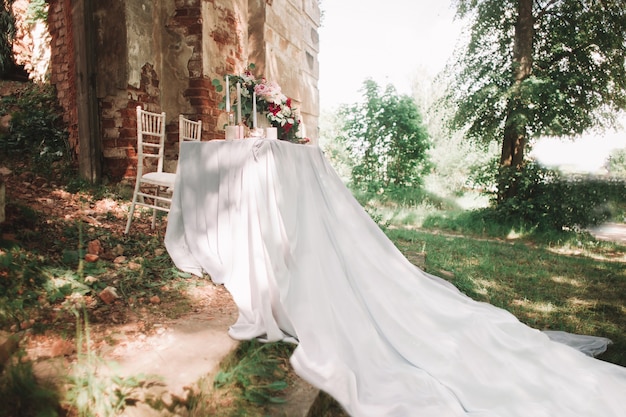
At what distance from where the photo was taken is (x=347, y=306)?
224 centimetres

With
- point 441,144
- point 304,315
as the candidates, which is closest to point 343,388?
point 304,315

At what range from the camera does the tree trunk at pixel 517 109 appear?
634 centimetres

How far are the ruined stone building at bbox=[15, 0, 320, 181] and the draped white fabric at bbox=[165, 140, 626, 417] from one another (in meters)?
2.28

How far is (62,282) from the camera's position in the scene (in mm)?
2268

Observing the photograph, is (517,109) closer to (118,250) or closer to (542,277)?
(542,277)

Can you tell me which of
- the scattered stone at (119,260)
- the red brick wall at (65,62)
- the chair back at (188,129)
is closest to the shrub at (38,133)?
the red brick wall at (65,62)

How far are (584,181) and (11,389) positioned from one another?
24.3ft

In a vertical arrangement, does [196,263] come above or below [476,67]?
below

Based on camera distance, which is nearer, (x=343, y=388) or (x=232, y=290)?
(x=343, y=388)

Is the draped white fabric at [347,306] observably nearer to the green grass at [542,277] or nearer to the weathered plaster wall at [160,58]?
the green grass at [542,277]

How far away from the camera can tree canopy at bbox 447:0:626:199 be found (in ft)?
20.4

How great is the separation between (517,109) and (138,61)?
5685mm

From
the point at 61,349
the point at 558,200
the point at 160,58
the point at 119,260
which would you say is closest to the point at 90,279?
the point at 119,260

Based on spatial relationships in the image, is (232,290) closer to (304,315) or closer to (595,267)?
(304,315)
